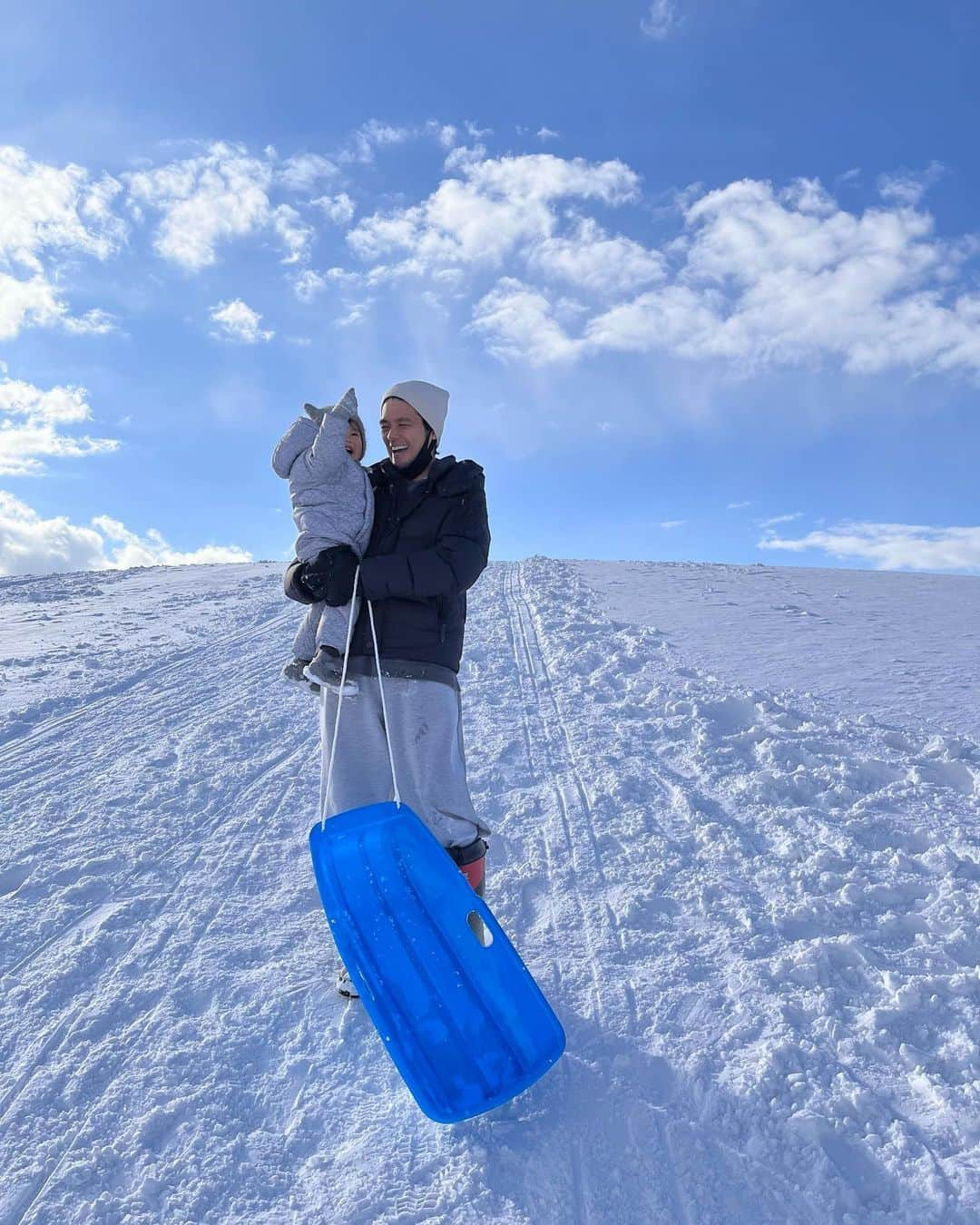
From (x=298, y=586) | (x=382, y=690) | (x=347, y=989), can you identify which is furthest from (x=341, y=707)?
(x=347, y=989)

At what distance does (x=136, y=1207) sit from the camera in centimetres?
202

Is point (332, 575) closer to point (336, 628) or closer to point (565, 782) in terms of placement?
point (336, 628)

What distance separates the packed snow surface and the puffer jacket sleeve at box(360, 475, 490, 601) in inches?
Answer: 57.8

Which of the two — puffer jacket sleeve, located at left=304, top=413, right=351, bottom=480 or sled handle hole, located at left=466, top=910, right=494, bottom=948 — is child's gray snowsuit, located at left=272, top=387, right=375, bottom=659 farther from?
sled handle hole, located at left=466, top=910, right=494, bottom=948

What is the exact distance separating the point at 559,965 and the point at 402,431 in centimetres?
202

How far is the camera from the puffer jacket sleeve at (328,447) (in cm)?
256

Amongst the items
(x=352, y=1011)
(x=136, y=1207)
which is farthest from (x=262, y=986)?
(x=136, y=1207)

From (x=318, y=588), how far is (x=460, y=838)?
973 millimetres

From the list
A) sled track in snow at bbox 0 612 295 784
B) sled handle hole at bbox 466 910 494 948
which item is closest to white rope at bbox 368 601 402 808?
sled handle hole at bbox 466 910 494 948

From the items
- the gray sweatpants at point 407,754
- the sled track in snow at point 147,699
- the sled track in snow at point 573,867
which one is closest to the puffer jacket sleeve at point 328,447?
the gray sweatpants at point 407,754

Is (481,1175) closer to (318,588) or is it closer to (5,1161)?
(5,1161)

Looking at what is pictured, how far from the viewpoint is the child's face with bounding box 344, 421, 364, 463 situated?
105 inches

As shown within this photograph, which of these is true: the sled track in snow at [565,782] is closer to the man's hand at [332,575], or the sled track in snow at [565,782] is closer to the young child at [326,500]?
the young child at [326,500]

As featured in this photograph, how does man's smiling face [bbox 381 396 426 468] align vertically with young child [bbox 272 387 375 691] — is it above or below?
above
